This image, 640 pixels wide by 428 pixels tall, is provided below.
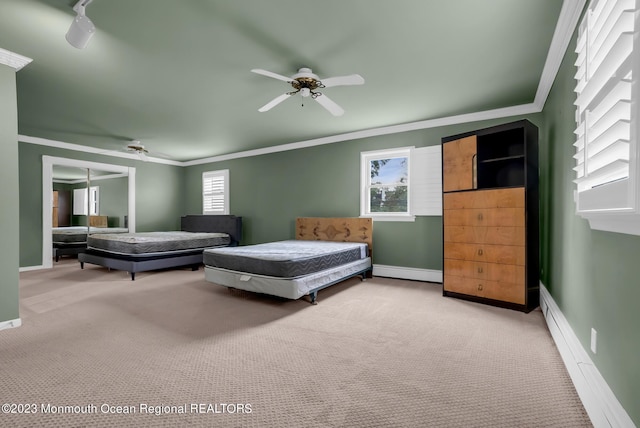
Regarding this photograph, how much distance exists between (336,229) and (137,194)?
16.7 ft

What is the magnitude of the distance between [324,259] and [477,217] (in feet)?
6.34

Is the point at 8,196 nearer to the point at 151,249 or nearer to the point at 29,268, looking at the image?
the point at 151,249

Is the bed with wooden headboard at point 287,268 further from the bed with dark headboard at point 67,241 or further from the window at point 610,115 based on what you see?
the bed with dark headboard at point 67,241

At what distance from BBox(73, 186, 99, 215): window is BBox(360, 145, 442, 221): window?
20.1 ft

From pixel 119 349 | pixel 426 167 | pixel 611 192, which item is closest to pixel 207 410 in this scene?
pixel 119 349

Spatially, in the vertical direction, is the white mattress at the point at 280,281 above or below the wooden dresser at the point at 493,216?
below

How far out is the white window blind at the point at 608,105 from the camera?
1134mm

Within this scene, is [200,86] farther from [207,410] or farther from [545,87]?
[545,87]

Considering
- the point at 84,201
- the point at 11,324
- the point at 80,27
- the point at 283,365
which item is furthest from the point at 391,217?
the point at 84,201

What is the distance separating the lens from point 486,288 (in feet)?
11.5

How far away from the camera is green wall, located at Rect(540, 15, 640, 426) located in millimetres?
1288

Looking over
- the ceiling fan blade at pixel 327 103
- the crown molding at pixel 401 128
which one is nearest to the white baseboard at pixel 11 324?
the ceiling fan blade at pixel 327 103

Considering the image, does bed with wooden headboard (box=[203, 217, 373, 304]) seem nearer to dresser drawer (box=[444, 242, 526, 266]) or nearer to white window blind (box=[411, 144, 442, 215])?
white window blind (box=[411, 144, 442, 215])

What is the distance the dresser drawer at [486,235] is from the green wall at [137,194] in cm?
697
